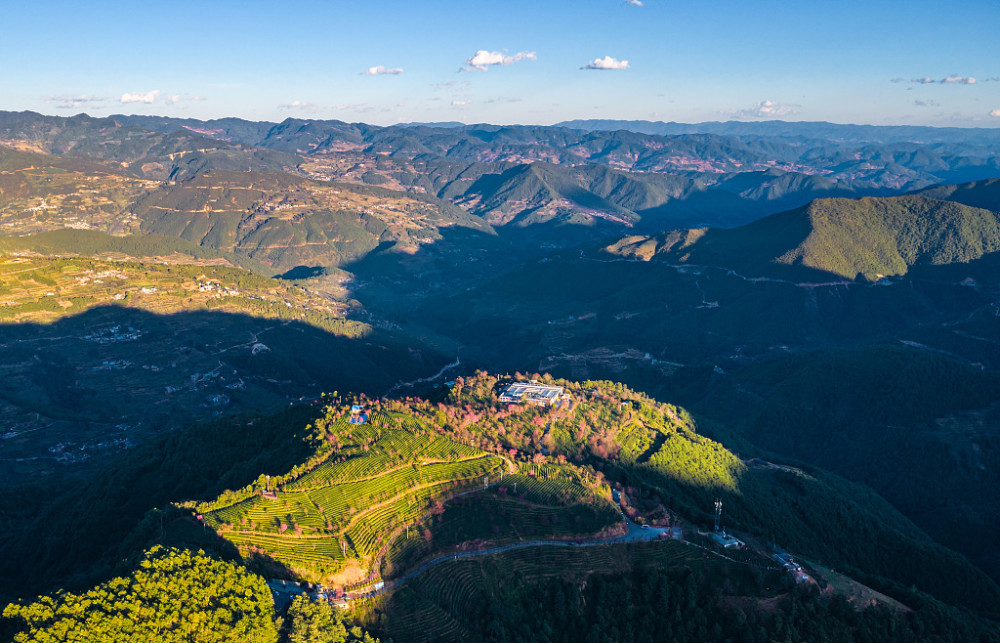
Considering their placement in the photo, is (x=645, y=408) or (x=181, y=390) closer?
(x=645, y=408)

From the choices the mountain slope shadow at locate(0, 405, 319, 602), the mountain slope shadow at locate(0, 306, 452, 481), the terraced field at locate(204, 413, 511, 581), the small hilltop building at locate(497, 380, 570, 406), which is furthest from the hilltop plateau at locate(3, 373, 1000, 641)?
the mountain slope shadow at locate(0, 306, 452, 481)

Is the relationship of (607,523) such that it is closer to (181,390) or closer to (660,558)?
(660,558)

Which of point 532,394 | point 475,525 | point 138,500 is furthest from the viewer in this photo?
point 532,394

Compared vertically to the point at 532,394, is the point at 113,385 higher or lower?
lower

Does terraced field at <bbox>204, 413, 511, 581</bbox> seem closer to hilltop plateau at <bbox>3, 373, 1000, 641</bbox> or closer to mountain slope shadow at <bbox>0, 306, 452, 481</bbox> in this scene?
hilltop plateau at <bbox>3, 373, 1000, 641</bbox>

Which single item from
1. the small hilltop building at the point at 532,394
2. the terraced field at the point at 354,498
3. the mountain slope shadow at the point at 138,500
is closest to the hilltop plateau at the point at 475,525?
the terraced field at the point at 354,498

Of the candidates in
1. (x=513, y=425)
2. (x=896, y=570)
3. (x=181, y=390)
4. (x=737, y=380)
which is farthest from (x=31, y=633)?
(x=737, y=380)

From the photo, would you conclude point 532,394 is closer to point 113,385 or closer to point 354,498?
point 354,498

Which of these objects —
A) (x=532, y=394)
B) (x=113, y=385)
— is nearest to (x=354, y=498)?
(x=532, y=394)
